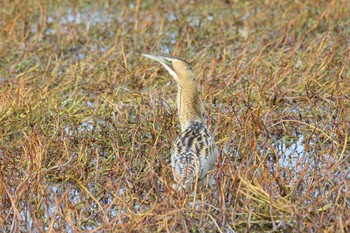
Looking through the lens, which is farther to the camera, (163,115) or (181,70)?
(163,115)

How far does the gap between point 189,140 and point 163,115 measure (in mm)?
1125

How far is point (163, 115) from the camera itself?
6625 millimetres

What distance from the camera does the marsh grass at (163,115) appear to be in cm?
504

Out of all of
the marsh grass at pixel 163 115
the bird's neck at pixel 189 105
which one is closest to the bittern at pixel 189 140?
the bird's neck at pixel 189 105

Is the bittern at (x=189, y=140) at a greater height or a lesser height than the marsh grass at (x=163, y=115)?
greater

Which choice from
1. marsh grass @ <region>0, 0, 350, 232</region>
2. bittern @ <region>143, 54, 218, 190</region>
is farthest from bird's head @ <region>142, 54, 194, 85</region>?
marsh grass @ <region>0, 0, 350, 232</region>

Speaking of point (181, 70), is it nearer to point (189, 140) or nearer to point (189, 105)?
point (189, 105)

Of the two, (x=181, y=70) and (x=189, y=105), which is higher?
(x=181, y=70)

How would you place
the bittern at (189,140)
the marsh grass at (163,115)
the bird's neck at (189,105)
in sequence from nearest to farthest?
the marsh grass at (163,115) < the bittern at (189,140) < the bird's neck at (189,105)

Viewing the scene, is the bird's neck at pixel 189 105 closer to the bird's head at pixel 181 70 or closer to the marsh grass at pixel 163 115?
the bird's head at pixel 181 70

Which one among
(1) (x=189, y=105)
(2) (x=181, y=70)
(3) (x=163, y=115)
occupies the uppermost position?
(2) (x=181, y=70)

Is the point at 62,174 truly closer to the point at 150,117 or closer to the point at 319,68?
the point at 150,117

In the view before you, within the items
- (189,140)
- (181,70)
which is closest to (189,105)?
(181,70)

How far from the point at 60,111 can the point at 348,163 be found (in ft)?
7.11
